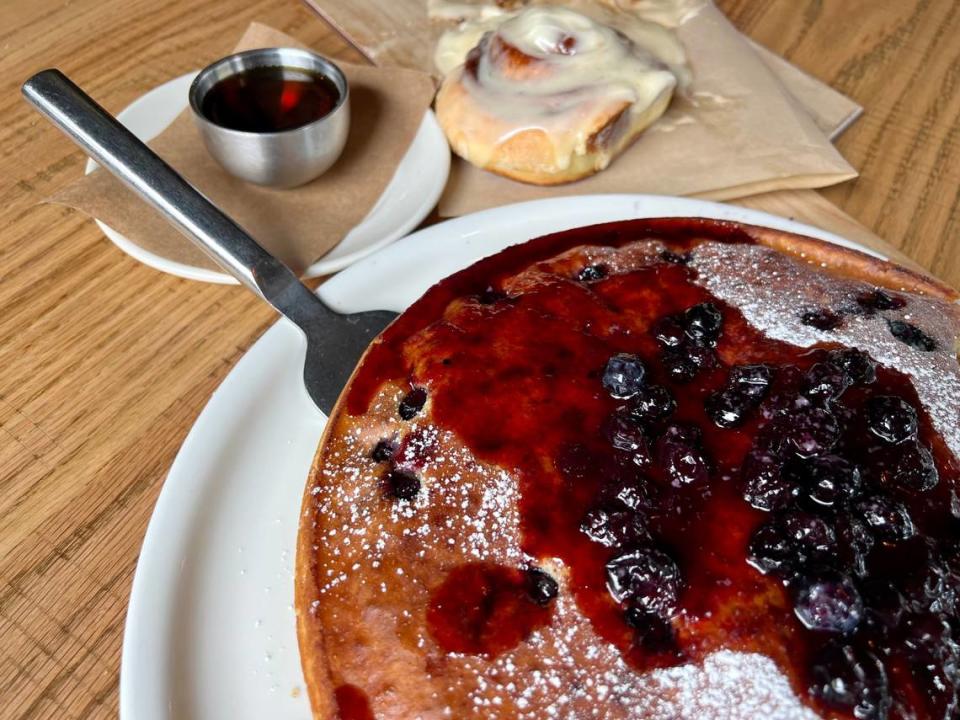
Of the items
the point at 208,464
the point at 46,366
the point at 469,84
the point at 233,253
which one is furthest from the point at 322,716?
the point at 469,84

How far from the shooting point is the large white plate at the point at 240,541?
115cm

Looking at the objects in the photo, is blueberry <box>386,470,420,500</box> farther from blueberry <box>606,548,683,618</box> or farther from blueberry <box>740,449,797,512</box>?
blueberry <box>740,449,797,512</box>

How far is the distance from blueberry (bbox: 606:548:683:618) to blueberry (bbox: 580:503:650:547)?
1.1 inches

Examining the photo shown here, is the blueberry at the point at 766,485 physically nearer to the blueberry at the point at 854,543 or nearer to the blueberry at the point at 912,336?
the blueberry at the point at 854,543

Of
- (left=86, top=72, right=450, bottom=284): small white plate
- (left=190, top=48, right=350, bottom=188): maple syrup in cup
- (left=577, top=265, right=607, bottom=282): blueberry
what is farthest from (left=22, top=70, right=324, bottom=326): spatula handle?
(left=577, top=265, right=607, bottom=282): blueberry

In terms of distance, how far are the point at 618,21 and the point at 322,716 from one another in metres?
2.04

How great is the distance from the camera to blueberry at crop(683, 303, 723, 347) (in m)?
1.26

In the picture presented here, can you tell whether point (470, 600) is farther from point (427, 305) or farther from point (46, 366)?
point (46, 366)

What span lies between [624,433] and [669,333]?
0.22 m

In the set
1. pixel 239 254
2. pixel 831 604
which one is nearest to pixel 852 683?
pixel 831 604

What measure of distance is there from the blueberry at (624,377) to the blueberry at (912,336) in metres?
0.43

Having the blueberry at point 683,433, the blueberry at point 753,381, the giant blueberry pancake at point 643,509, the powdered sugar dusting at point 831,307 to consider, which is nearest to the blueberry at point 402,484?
the giant blueberry pancake at point 643,509

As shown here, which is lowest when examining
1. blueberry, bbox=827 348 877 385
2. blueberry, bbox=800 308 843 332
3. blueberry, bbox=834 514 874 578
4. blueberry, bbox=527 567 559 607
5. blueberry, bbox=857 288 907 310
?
blueberry, bbox=527 567 559 607

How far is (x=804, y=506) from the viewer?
3.51 feet
